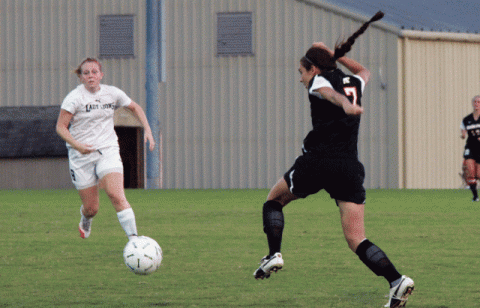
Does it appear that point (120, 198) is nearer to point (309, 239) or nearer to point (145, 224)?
point (309, 239)

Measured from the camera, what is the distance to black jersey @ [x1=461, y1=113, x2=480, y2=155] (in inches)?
715

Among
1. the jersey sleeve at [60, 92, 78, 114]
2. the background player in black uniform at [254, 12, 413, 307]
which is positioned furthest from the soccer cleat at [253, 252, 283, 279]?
the jersey sleeve at [60, 92, 78, 114]

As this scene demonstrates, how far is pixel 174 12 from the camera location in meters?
32.4

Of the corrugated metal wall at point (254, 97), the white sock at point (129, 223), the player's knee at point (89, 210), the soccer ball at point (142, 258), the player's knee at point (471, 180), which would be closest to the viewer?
the soccer ball at point (142, 258)

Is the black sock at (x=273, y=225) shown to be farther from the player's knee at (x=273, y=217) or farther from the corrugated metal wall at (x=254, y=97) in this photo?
the corrugated metal wall at (x=254, y=97)

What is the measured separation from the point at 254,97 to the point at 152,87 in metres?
3.68

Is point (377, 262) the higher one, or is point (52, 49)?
point (52, 49)

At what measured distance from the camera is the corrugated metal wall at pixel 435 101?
103 feet

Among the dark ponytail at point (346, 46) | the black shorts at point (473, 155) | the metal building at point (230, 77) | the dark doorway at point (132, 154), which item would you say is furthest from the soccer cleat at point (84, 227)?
the dark doorway at point (132, 154)

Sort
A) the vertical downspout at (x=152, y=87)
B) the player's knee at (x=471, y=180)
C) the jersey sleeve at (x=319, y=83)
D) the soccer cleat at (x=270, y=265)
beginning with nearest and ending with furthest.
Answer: the jersey sleeve at (x=319, y=83), the soccer cleat at (x=270, y=265), the player's knee at (x=471, y=180), the vertical downspout at (x=152, y=87)

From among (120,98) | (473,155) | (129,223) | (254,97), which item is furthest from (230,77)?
(129,223)

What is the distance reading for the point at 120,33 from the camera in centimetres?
3284

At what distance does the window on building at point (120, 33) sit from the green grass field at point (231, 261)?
17435mm

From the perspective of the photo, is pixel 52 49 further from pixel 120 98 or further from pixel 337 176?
pixel 337 176
